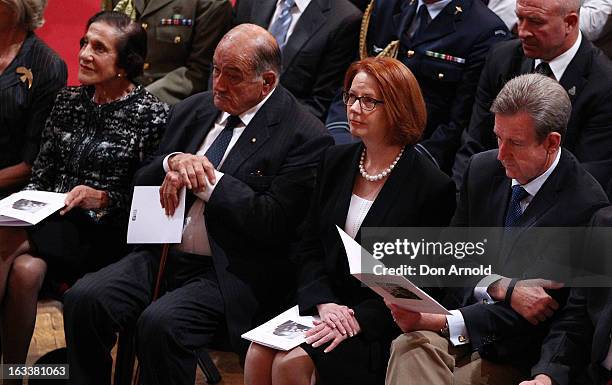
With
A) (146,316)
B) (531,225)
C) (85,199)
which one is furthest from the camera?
(85,199)

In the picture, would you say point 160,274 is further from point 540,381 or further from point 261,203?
point 540,381

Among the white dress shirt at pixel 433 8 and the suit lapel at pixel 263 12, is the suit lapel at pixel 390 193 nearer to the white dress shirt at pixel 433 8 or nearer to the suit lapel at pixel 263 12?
the white dress shirt at pixel 433 8

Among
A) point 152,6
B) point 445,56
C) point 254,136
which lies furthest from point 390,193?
point 152,6

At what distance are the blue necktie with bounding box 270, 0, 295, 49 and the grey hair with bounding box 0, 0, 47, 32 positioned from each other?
1.08 m

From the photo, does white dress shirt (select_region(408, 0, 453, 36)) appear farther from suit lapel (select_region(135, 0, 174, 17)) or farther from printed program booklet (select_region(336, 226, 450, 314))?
printed program booklet (select_region(336, 226, 450, 314))

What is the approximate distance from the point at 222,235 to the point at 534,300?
4.02ft

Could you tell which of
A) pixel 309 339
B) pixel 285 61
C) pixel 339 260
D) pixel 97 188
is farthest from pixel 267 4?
pixel 309 339

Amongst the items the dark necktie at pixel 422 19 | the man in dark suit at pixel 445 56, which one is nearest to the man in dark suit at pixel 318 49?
the man in dark suit at pixel 445 56

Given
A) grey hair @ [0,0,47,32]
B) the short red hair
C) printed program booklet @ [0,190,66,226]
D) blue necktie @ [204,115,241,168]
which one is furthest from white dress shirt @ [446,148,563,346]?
grey hair @ [0,0,47,32]

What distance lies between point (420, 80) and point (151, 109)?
1209 millimetres

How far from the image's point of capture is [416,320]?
3.04 m

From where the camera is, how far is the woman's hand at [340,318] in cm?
322

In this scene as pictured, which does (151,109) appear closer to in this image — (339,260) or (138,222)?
(138,222)

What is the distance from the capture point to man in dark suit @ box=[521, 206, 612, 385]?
2812 millimetres
